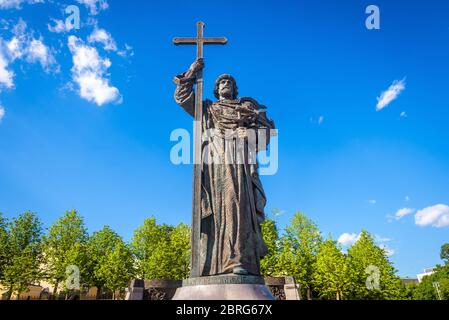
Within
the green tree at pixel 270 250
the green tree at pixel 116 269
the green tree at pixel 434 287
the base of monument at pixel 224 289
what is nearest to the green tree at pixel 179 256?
the green tree at pixel 116 269

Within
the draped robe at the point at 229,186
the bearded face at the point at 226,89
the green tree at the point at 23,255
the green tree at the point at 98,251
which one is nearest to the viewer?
the draped robe at the point at 229,186

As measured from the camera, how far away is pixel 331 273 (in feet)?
107

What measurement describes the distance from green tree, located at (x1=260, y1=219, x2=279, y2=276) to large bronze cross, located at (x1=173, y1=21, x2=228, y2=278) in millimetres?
24471

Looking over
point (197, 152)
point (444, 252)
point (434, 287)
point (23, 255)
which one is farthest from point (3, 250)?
point (444, 252)

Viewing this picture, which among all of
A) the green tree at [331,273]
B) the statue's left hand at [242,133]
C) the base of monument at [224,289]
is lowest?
the base of monument at [224,289]

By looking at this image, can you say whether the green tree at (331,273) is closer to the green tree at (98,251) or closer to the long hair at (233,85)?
the green tree at (98,251)

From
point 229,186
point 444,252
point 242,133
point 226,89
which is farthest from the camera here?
point 444,252

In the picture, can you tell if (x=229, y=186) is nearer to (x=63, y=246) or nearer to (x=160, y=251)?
(x=160, y=251)

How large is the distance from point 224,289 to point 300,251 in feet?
96.8

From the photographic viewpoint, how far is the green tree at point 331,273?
32.3m

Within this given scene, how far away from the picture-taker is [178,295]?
738 cm

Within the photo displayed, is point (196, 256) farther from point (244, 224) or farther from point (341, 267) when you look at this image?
point (341, 267)

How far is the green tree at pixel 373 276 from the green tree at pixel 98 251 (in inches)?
962
